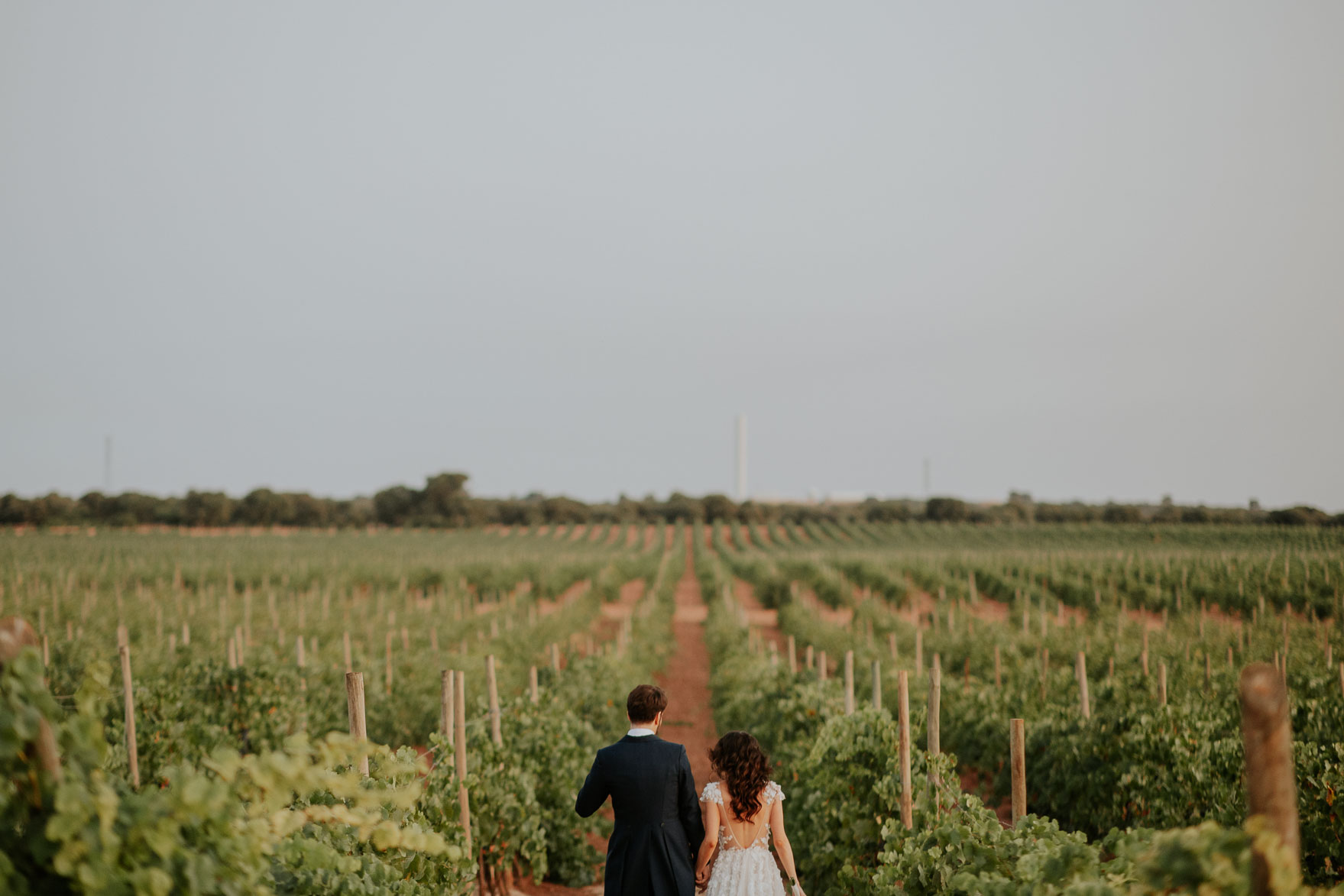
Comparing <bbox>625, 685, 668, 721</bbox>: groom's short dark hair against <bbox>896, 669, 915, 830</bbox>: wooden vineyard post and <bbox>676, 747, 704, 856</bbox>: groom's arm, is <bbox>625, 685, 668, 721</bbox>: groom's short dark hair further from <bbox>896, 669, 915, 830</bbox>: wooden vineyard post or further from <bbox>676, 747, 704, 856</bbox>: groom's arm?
<bbox>896, 669, 915, 830</bbox>: wooden vineyard post

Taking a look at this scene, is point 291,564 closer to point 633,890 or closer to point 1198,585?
point 633,890

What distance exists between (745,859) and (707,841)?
0.66 feet

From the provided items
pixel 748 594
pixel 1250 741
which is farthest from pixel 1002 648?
pixel 748 594

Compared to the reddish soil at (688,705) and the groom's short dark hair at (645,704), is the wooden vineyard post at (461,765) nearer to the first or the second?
the reddish soil at (688,705)

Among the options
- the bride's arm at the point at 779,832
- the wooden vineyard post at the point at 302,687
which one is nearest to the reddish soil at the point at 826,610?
the wooden vineyard post at the point at 302,687

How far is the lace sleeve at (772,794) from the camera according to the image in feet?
11.4

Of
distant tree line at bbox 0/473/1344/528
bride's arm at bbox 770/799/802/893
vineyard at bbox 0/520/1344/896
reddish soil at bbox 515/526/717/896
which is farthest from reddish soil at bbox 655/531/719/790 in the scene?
distant tree line at bbox 0/473/1344/528

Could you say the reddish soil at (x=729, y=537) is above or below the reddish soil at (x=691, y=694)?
below

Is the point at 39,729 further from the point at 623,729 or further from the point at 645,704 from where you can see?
the point at 623,729

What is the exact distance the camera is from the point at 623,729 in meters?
10.6

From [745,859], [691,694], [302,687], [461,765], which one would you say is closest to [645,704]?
[745,859]

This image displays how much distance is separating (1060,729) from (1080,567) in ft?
83.4

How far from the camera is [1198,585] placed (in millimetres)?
25141

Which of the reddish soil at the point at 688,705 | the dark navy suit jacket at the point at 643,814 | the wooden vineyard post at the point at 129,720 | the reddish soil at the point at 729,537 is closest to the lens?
the dark navy suit jacket at the point at 643,814
